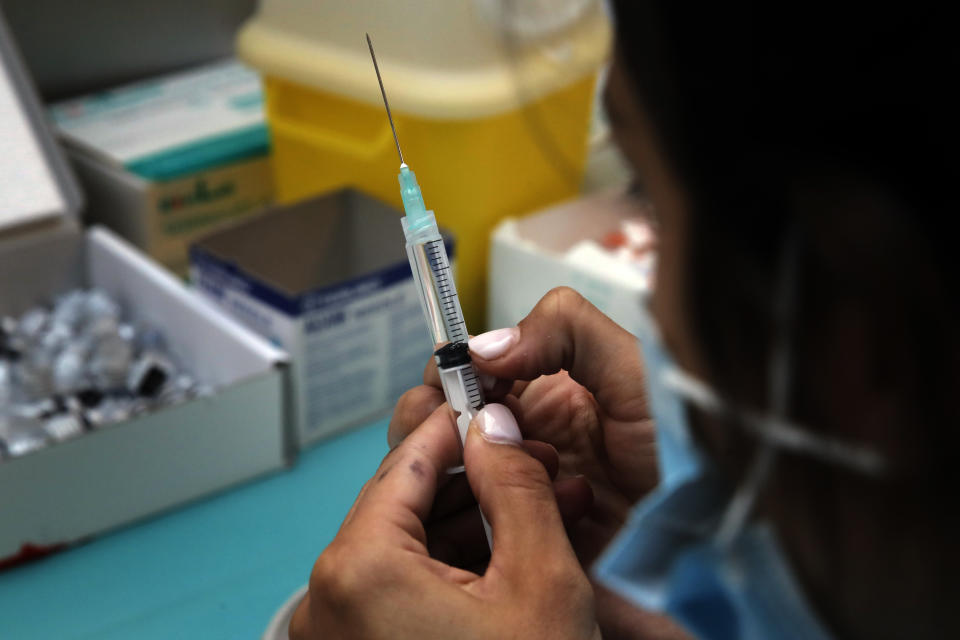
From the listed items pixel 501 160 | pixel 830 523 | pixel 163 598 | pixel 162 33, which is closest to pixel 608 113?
pixel 830 523

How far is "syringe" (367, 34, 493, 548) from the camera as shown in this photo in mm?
616

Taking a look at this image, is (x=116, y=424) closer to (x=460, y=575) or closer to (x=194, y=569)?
(x=194, y=569)

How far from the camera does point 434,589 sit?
511 mm

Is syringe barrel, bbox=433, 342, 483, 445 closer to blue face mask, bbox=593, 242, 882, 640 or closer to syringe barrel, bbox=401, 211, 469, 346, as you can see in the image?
syringe barrel, bbox=401, 211, 469, 346

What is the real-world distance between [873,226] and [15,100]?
116 cm

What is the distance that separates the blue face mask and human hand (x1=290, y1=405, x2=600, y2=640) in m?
0.08

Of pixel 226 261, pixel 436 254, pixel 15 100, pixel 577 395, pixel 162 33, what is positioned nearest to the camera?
pixel 436 254

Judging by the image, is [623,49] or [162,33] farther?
[162,33]

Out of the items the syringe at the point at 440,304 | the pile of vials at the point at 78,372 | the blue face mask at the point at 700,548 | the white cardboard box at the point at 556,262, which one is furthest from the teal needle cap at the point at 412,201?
the pile of vials at the point at 78,372

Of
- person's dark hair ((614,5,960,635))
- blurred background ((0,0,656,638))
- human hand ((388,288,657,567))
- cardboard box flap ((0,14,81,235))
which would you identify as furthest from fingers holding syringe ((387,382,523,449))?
cardboard box flap ((0,14,81,235))

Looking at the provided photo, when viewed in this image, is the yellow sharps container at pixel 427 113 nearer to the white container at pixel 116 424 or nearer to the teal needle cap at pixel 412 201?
the white container at pixel 116 424

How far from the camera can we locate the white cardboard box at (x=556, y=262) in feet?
3.30

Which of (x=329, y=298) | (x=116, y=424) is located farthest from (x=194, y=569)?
(x=329, y=298)

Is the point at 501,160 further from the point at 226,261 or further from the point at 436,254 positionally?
the point at 436,254
